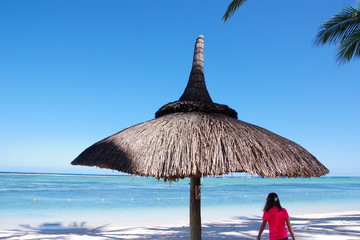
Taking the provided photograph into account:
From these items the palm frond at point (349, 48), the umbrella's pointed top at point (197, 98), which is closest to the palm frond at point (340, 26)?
the palm frond at point (349, 48)

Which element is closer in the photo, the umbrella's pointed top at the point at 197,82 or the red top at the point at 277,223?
the red top at the point at 277,223

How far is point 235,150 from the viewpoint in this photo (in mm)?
3193

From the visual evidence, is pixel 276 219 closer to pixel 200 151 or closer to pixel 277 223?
pixel 277 223

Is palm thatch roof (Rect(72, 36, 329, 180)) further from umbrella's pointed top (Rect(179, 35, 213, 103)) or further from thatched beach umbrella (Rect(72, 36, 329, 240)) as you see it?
umbrella's pointed top (Rect(179, 35, 213, 103))

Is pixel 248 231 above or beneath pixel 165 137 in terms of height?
beneath

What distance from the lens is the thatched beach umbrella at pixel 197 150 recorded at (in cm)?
310

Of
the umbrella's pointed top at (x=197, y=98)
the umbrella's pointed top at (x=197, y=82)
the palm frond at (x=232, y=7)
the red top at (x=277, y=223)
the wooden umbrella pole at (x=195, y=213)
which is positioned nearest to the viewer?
the red top at (x=277, y=223)

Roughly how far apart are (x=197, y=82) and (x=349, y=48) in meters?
5.86

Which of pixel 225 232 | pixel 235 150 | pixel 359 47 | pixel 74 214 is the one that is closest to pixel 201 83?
pixel 235 150

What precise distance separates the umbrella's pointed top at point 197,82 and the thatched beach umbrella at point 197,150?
6.5 inches

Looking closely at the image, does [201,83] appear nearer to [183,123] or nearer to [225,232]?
[183,123]

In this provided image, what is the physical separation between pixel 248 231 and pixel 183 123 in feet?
19.8

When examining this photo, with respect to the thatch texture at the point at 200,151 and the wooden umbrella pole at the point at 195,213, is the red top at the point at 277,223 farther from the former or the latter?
the wooden umbrella pole at the point at 195,213

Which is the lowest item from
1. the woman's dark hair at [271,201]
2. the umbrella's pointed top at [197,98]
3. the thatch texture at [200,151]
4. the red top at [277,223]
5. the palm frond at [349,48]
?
the red top at [277,223]
